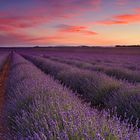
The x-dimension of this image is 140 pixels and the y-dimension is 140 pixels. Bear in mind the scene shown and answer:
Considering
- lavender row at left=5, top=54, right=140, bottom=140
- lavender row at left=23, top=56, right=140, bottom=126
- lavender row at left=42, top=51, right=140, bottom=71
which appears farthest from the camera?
lavender row at left=42, top=51, right=140, bottom=71

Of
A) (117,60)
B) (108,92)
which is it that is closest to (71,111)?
(108,92)

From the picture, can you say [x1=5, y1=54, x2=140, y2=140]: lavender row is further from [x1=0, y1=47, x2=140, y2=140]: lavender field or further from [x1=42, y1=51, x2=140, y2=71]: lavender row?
[x1=42, y1=51, x2=140, y2=71]: lavender row

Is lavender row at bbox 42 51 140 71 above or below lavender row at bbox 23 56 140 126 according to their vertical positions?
below

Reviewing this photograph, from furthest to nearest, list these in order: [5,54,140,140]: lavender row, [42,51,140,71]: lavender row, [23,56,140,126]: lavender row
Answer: [42,51,140,71]: lavender row < [23,56,140,126]: lavender row < [5,54,140,140]: lavender row

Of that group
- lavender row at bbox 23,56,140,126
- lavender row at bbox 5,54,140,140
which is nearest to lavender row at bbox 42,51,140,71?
lavender row at bbox 23,56,140,126

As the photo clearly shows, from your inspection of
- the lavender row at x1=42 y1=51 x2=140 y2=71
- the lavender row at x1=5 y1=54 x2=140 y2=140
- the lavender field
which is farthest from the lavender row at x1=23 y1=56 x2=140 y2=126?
the lavender row at x1=42 y1=51 x2=140 y2=71

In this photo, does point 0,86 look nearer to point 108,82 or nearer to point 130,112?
point 108,82

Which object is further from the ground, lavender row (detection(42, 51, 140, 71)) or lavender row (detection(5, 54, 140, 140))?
lavender row (detection(5, 54, 140, 140))

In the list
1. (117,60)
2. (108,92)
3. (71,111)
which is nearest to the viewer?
(71,111)

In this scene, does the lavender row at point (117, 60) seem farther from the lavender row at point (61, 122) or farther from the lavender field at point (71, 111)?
the lavender row at point (61, 122)

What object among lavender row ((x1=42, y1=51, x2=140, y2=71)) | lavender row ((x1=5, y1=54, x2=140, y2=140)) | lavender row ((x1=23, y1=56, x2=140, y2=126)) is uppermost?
lavender row ((x1=5, y1=54, x2=140, y2=140))

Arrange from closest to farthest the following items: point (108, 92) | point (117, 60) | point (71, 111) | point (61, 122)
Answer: point (61, 122)
point (71, 111)
point (108, 92)
point (117, 60)

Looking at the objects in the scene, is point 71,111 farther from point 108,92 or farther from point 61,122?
point 108,92

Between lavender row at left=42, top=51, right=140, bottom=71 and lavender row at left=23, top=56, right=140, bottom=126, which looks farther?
lavender row at left=42, top=51, right=140, bottom=71
